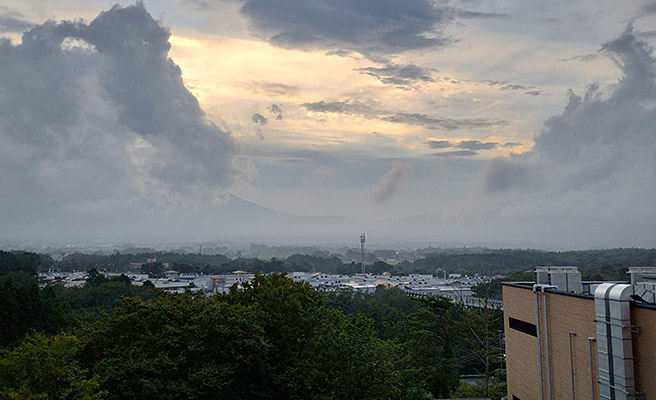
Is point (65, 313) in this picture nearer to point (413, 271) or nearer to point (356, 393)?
point (356, 393)

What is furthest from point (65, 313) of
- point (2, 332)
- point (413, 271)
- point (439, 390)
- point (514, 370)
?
point (413, 271)

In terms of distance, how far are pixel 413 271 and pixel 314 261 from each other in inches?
1356

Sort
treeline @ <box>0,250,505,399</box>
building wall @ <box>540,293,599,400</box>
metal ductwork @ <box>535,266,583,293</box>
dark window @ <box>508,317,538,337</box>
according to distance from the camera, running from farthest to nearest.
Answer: dark window @ <box>508,317,538,337</box> → metal ductwork @ <box>535,266,583,293</box> → treeline @ <box>0,250,505,399</box> → building wall @ <box>540,293,599,400</box>

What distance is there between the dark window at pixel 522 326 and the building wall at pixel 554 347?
4.6 inches

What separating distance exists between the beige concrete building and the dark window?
1.2 inches

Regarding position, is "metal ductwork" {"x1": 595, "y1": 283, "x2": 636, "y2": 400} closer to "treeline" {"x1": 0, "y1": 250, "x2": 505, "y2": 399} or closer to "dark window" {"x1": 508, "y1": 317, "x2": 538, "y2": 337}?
"dark window" {"x1": 508, "y1": 317, "x2": 538, "y2": 337}

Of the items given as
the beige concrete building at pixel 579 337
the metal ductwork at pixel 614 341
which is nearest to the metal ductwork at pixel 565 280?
the beige concrete building at pixel 579 337

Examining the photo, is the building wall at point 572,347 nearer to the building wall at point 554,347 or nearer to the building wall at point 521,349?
the building wall at point 554,347

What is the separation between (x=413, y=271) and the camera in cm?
15150

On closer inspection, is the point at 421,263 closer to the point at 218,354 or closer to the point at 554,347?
the point at 218,354

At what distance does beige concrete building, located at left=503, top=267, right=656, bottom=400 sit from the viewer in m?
10.9

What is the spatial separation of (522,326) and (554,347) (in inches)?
93.5

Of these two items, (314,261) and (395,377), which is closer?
(395,377)

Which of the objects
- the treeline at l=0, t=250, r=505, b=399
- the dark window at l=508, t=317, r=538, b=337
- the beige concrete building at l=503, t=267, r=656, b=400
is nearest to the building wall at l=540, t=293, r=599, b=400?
the beige concrete building at l=503, t=267, r=656, b=400
